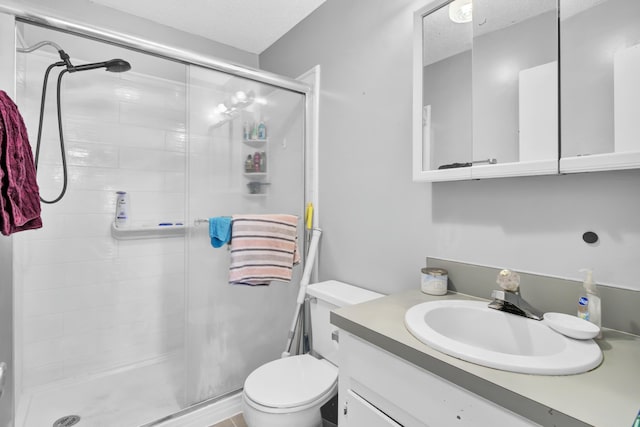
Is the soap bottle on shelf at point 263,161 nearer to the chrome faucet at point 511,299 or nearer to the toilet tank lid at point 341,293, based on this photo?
the toilet tank lid at point 341,293

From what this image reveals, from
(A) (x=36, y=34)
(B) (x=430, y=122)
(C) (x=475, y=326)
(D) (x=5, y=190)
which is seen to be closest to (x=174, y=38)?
(A) (x=36, y=34)

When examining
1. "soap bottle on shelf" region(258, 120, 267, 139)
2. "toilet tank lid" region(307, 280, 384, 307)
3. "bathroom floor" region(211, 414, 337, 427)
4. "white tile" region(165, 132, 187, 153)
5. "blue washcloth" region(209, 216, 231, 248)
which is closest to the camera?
"toilet tank lid" region(307, 280, 384, 307)

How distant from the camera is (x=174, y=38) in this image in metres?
2.16

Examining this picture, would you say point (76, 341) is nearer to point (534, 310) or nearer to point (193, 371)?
point (193, 371)

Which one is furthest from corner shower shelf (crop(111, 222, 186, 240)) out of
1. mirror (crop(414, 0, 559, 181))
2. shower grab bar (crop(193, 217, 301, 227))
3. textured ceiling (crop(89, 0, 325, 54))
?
mirror (crop(414, 0, 559, 181))

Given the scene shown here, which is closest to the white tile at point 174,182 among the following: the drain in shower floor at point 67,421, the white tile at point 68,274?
the white tile at point 68,274

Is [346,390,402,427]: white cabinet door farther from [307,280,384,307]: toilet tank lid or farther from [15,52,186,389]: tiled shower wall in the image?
[15,52,186,389]: tiled shower wall

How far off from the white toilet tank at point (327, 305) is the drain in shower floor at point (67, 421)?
130cm

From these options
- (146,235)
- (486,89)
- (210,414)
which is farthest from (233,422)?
(486,89)

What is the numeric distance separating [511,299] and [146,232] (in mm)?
2163

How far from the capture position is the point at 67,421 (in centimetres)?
161

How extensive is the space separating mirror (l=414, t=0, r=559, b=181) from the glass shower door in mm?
879

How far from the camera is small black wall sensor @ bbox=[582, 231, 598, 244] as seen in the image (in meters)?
0.89

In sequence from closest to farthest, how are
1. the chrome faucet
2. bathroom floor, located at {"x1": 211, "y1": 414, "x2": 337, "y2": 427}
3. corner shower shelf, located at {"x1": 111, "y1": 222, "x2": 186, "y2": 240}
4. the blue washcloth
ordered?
the chrome faucet → the blue washcloth → bathroom floor, located at {"x1": 211, "y1": 414, "x2": 337, "y2": 427} → corner shower shelf, located at {"x1": 111, "y1": 222, "x2": 186, "y2": 240}
